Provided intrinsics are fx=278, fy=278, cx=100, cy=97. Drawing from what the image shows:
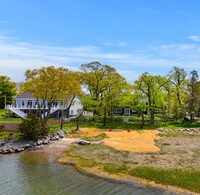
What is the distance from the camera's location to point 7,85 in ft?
268

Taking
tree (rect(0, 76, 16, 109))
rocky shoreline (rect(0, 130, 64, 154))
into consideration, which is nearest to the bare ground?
rocky shoreline (rect(0, 130, 64, 154))

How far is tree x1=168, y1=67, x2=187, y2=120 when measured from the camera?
197 ft

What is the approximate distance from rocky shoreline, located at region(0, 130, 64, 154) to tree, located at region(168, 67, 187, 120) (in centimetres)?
3057

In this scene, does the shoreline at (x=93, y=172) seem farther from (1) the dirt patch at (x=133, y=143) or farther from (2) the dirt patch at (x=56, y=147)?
(1) the dirt patch at (x=133, y=143)

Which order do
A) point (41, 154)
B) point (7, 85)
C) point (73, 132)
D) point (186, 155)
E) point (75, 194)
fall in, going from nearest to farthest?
point (75, 194), point (186, 155), point (41, 154), point (73, 132), point (7, 85)

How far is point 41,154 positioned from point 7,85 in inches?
2190

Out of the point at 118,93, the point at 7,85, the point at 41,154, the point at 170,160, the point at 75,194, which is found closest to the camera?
the point at 75,194

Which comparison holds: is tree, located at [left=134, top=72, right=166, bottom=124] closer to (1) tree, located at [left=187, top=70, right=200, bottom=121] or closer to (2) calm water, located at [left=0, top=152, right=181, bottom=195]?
(1) tree, located at [left=187, top=70, right=200, bottom=121]

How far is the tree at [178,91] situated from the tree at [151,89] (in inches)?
200

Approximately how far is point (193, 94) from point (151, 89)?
8.86 metres

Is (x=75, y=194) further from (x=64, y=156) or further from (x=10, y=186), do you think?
(x=64, y=156)

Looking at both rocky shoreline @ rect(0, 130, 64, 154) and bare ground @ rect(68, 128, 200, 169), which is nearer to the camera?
bare ground @ rect(68, 128, 200, 169)

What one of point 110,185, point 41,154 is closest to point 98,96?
point 41,154

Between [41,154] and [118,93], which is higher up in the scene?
[118,93]
